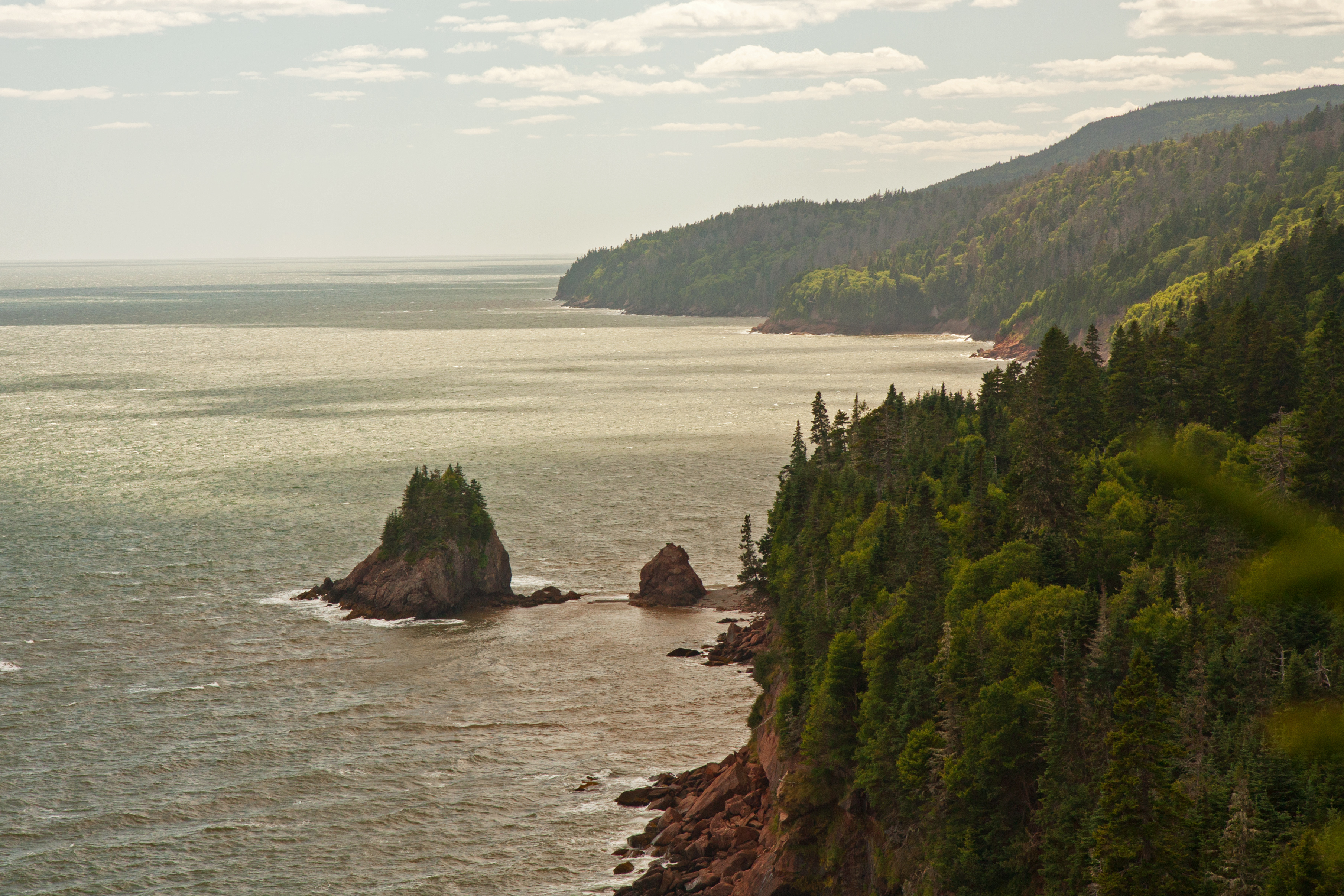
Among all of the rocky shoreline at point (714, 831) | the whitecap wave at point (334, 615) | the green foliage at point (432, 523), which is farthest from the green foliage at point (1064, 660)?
the green foliage at point (432, 523)

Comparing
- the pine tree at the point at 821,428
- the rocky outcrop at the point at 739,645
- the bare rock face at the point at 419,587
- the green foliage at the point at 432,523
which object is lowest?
the rocky outcrop at the point at 739,645

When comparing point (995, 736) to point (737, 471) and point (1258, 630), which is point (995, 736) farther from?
point (737, 471)

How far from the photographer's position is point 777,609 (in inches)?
3211

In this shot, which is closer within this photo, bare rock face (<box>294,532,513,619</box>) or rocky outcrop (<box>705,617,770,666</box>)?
rocky outcrop (<box>705,617,770,666</box>)

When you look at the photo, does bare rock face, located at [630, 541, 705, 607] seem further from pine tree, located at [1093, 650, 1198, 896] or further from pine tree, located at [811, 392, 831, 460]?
pine tree, located at [1093, 650, 1198, 896]

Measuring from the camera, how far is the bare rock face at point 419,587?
97688 mm

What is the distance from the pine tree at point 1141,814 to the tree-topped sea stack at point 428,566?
223 ft

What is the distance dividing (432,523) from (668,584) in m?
19.7

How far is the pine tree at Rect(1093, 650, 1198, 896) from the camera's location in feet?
113

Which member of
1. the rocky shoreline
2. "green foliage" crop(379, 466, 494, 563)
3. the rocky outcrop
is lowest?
the rocky shoreline

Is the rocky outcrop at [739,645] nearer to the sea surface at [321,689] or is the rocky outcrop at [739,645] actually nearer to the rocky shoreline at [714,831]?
the sea surface at [321,689]

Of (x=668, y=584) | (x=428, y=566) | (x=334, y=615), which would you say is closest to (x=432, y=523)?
(x=428, y=566)

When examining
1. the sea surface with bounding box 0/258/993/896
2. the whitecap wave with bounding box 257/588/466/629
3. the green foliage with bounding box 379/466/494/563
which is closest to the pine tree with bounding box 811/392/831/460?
the sea surface with bounding box 0/258/993/896

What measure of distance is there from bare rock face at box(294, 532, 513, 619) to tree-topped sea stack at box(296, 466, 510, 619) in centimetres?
6
